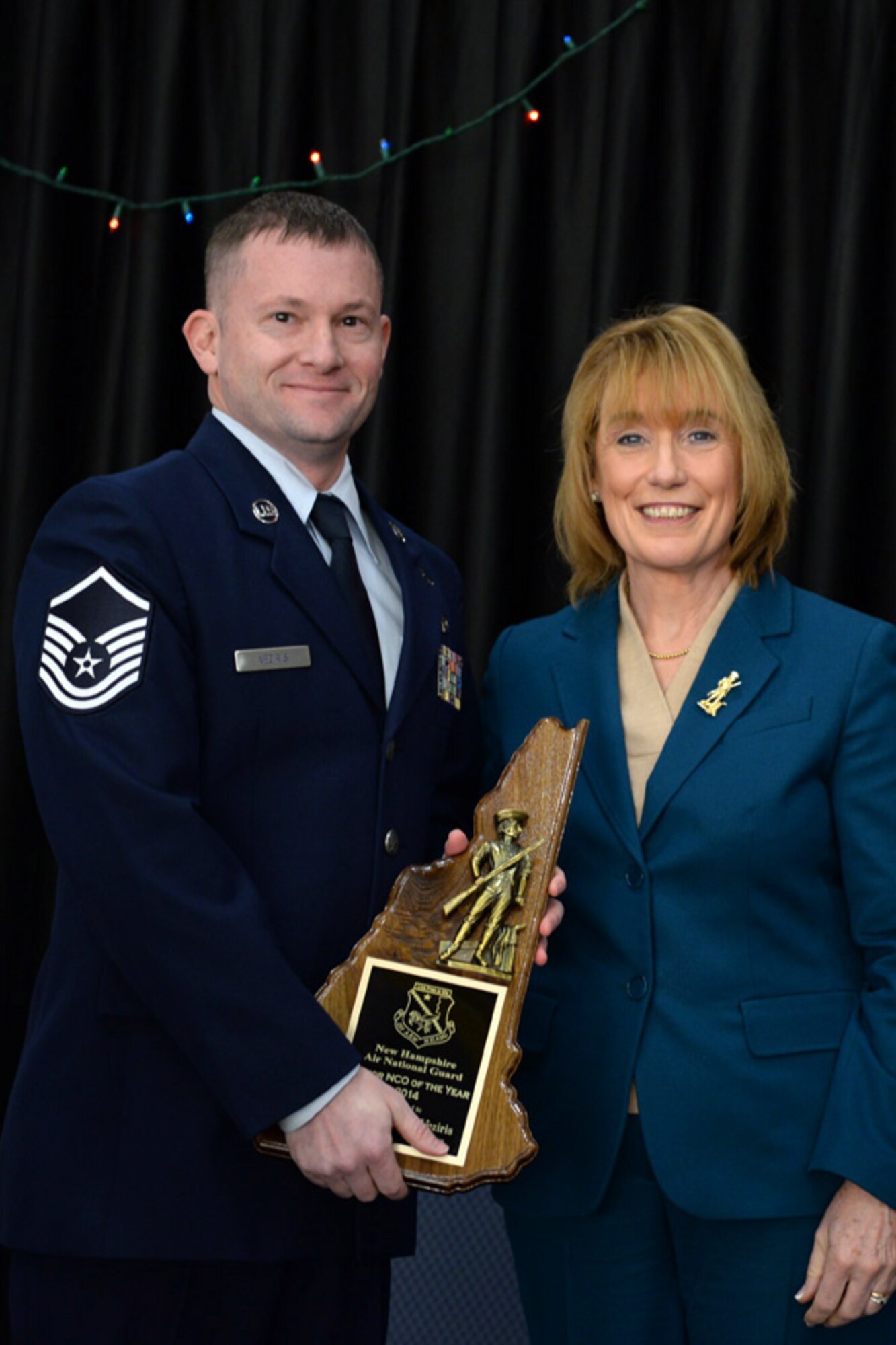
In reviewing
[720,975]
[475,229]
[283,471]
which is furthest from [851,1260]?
[475,229]

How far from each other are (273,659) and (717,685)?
54 centimetres

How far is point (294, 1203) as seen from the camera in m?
1.66

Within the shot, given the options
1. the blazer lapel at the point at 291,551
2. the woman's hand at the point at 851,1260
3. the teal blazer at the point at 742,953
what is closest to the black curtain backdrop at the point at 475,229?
the teal blazer at the point at 742,953

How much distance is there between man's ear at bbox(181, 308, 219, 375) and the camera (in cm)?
192

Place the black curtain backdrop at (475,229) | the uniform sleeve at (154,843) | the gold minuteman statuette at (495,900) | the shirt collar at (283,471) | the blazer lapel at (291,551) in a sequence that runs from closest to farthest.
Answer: the uniform sleeve at (154,843), the gold minuteman statuette at (495,900), the blazer lapel at (291,551), the shirt collar at (283,471), the black curtain backdrop at (475,229)

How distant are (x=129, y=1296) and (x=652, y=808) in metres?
0.80

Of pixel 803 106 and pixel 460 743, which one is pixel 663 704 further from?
pixel 803 106

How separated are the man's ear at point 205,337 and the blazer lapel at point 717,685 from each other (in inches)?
28.7

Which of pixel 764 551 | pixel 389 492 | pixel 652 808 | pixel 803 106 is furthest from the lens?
pixel 389 492

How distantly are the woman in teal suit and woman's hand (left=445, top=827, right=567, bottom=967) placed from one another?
6cm

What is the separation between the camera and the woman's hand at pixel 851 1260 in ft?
5.41

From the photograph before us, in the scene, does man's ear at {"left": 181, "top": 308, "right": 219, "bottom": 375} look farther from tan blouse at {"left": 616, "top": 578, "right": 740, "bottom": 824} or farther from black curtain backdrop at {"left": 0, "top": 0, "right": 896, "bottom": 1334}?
black curtain backdrop at {"left": 0, "top": 0, "right": 896, "bottom": 1334}

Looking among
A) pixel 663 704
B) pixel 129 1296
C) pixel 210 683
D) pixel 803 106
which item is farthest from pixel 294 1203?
pixel 803 106

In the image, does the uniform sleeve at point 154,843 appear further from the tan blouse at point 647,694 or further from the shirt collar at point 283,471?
the tan blouse at point 647,694
